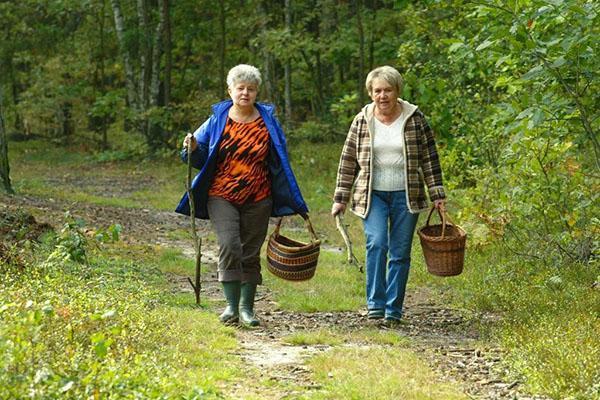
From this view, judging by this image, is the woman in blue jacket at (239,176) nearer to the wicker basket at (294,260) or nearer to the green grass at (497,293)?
the wicker basket at (294,260)

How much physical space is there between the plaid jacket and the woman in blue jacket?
55 cm

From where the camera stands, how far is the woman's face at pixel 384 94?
8516 mm

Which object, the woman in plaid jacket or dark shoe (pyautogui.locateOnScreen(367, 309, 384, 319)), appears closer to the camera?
the woman in plaid jacket

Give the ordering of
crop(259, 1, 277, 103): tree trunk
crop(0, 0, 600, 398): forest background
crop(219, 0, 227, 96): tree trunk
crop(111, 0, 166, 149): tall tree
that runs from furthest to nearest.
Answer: crop(111, 0, 166, 149): tall tree → crop(219, 0, 227, 96): tree trunk → crop(259, 1, 277, 103): tree trunk → crop(0, 0, 600, 398): forest background

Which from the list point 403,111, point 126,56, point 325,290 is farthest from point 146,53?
point 403,111

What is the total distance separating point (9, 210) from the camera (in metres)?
12.3

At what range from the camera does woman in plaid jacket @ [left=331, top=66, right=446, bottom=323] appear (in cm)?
860

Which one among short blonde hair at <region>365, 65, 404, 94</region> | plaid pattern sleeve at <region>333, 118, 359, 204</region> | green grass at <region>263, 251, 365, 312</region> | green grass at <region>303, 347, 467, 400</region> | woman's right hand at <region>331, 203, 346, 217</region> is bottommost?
green grass at <region>263, 251, 365, 312</region>

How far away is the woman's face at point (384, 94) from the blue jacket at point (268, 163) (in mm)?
882

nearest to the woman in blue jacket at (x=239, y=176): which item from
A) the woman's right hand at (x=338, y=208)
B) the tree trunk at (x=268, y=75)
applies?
the woman's right hand at (x=338, y=208)

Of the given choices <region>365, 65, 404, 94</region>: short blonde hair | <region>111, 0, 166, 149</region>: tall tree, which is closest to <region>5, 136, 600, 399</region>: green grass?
<region>365, 65, 404, 94</region>: short blonde hair

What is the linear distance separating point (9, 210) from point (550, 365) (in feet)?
26.3

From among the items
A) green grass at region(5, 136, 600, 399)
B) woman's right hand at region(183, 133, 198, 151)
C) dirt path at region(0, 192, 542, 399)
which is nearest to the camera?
green grass at region(5, 136, 600, 399)

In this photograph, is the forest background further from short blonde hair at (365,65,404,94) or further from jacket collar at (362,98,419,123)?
jacket collar at (362,98,419,123)
